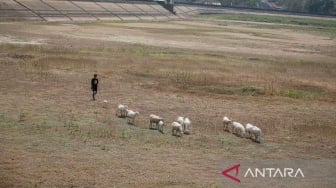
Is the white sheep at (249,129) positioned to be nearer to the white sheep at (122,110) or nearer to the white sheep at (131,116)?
the white sheep at (131,116)

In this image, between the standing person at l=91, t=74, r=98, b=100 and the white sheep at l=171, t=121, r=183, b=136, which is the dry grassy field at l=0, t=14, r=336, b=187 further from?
the standing person at l=91, t=74, r=98, b=100

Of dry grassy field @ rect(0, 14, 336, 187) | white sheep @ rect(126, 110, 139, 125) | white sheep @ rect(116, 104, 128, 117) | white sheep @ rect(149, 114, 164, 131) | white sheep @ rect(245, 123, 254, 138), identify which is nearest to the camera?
dry grassy field @ rect(0, 14, 336, 187)

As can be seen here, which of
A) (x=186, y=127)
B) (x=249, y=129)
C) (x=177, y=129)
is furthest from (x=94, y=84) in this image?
(x=249, y=129)

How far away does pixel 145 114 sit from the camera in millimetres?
25016

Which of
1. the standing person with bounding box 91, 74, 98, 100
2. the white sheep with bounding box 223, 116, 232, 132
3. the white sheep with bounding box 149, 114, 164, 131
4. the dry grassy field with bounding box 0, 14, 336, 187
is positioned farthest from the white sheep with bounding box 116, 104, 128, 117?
the white sheep with bounding box 223, 116, 232, 132

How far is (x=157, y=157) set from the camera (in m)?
17.8

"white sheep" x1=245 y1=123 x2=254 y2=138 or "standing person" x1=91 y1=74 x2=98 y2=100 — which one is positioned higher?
"standing person" x1=91 y1=74 x2=98 y2=100

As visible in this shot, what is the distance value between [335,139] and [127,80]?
17855 mm

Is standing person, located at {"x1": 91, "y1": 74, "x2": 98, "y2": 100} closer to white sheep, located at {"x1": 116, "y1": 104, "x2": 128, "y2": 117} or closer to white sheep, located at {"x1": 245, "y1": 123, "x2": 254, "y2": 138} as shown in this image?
white sheep, located at {"x1": 116, "y1": 104, "x2": 128, "y2": 117}

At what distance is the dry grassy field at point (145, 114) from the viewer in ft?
53.5

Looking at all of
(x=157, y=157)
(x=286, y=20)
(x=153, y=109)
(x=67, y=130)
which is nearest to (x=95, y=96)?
(x=153, y=109)

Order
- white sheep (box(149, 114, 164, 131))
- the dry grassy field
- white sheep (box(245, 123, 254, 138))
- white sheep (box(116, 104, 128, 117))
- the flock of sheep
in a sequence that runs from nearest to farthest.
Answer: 1. the dry grassy field
2. the flock of sheep
3. white sheep (box(245, 123, 254, 138))
4. white sheep (box(149, 114, 164, 131))
5. white sheep (box(116, 104, 128, 117))

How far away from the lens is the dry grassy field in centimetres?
1630

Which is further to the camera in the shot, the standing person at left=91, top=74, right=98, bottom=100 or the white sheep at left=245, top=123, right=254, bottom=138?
the standing person at left=91, top=74, right=98, bottom=100
